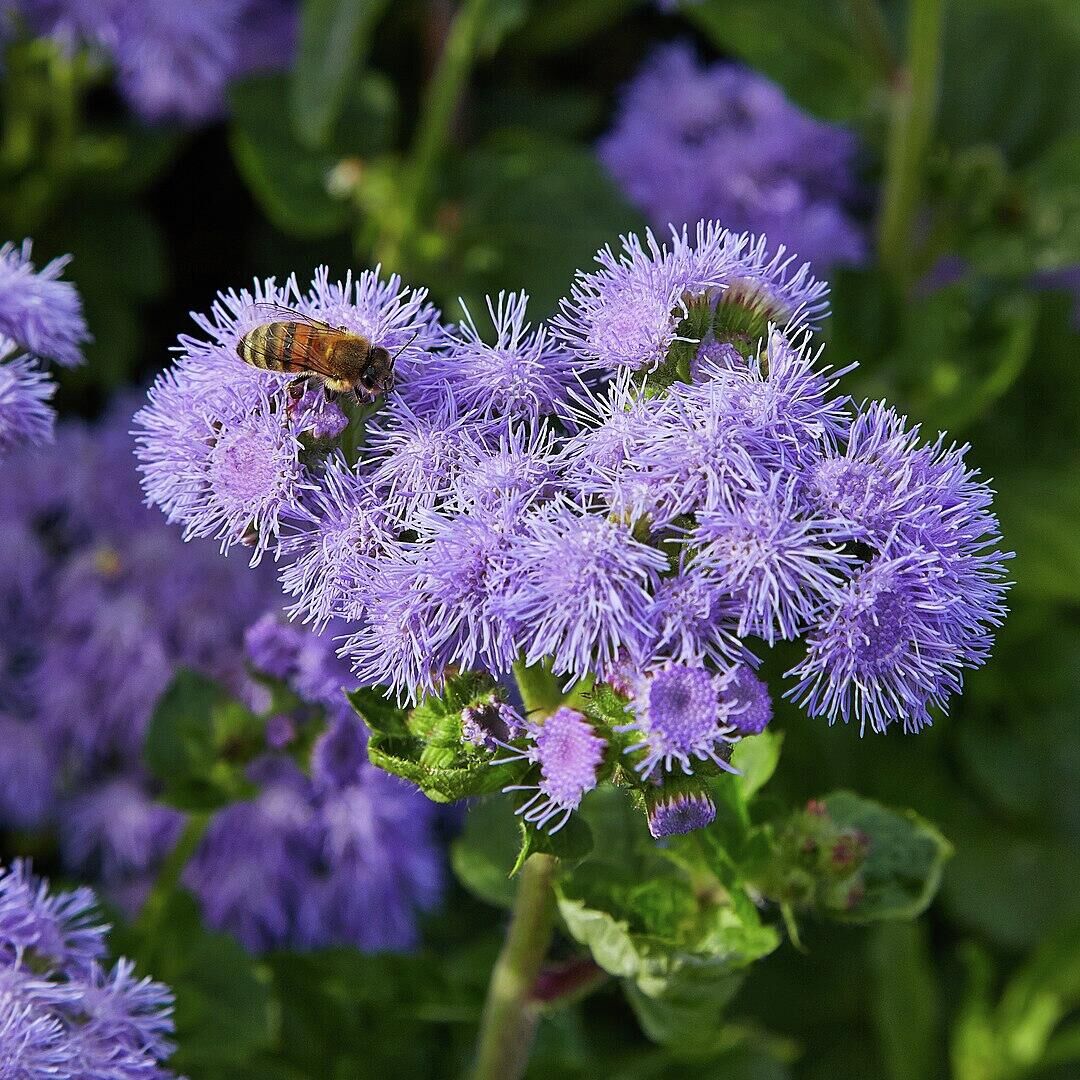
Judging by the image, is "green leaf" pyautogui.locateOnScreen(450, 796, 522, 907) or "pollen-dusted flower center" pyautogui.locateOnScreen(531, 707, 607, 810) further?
"green leaf" pyautogui.locateOnScreen(450, 796, 522, 907)

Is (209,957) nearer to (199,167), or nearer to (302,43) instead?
(302,43)

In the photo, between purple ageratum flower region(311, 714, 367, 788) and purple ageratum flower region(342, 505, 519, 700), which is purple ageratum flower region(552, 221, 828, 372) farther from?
purple ageratum flower region(311, 714, 367, 788)

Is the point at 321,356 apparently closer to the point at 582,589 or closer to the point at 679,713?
the point at 582,589

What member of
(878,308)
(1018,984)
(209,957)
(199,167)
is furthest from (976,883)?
(199,167)

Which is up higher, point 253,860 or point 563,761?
point 563,761

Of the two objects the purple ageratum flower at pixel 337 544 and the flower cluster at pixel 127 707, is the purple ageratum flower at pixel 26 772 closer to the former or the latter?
the flower cluster at pixel 127 707

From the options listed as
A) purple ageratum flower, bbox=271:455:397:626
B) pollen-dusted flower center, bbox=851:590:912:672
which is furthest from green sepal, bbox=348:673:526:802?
pollen-dusted flower center, bbox=851:590:912:672

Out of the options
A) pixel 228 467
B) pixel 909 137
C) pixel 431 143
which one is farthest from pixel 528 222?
pixel 228 467

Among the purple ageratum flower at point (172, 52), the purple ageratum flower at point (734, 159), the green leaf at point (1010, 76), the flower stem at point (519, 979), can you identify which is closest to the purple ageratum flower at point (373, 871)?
the flower stem at point (519, 979)
